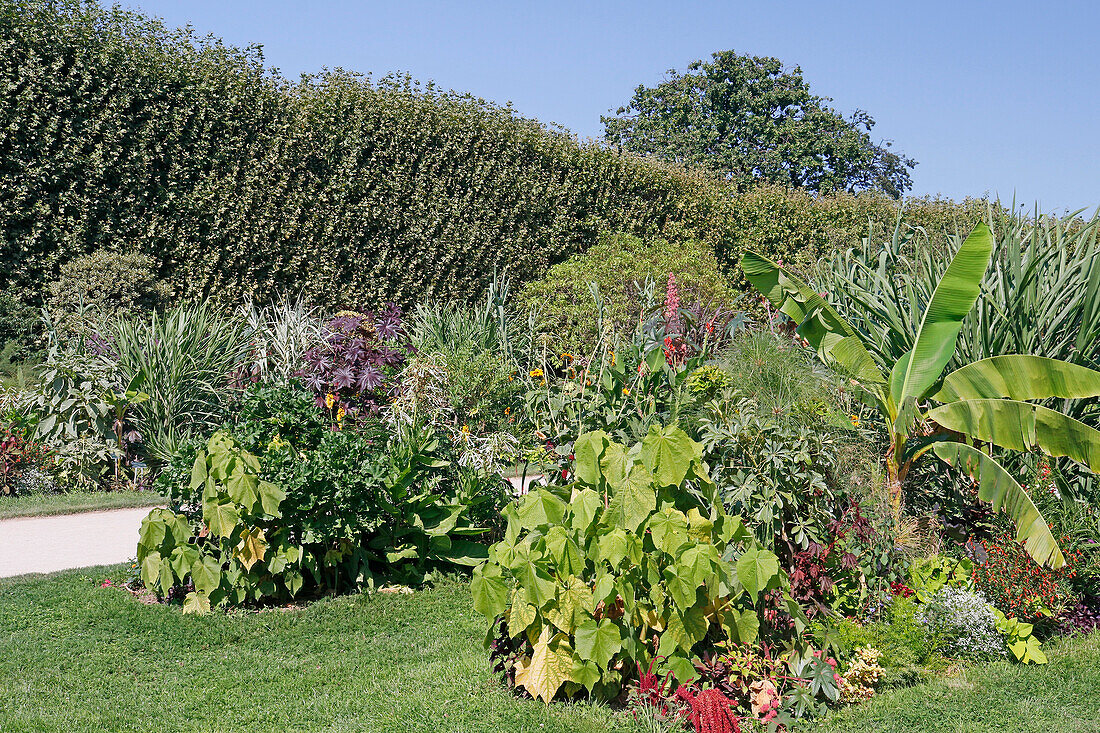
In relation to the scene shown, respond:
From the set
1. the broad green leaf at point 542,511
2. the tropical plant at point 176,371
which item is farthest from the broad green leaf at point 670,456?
the tropical plant at point 176,371

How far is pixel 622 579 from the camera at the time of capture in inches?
155

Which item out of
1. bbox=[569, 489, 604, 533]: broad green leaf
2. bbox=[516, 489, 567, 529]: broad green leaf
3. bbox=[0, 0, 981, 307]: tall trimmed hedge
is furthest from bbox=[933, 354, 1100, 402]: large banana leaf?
bbox=[0, 0, 981, 307]: tall trimmed hedge

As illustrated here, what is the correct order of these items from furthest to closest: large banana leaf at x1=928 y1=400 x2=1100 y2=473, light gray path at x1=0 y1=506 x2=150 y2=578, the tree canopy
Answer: the tree canopy, light gray path at x1=0 y1=506 x2=150 y2=578, large banana leaf at x1=928 y1=400 x2=1100 y2=473

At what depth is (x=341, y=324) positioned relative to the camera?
8.85 m

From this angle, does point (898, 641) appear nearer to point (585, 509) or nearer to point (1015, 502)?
point (1015, 502)

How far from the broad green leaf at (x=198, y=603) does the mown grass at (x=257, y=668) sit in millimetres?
98

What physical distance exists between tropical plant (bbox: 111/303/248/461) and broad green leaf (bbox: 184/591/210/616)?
3.25m

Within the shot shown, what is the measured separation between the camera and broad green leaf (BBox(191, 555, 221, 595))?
17.1 ft

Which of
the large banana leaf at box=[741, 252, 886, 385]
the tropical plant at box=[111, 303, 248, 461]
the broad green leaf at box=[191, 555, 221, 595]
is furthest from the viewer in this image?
the tropical plant at box=[111, 303, 248, 461]

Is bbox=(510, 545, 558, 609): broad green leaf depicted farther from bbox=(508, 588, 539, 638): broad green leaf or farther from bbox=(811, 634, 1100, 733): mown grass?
bbox=(811, 634, 1100, 733): mown grass

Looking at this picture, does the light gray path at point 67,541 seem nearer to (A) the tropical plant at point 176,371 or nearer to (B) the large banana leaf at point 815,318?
(A) the tropical plant at point 176,371

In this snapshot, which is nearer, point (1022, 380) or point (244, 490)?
point (244, 490)

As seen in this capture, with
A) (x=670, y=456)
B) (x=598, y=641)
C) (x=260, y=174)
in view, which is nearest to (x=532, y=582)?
(x=598, y=641)

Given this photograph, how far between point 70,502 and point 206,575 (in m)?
3.62
